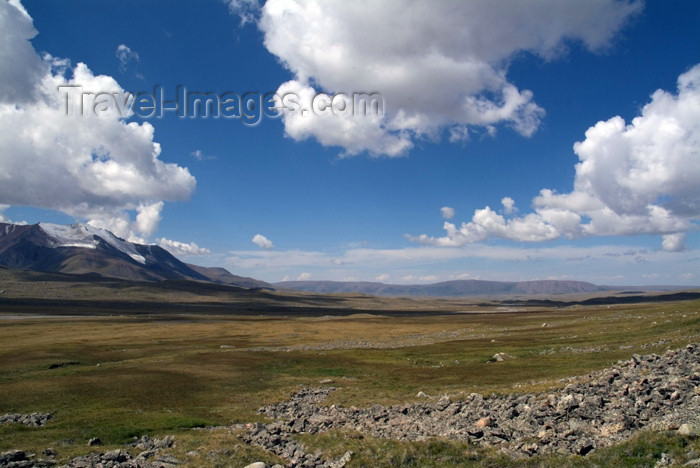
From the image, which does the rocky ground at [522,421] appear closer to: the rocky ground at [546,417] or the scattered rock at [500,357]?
the rocky ground at [546,417]

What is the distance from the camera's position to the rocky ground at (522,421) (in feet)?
59.7

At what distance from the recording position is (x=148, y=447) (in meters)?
24.1

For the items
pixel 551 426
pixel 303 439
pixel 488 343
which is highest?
pixel 551 426

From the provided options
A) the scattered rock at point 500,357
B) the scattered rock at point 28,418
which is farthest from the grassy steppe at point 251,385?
the scattered rock at point 500,357

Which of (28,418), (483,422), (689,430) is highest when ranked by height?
(689,430)

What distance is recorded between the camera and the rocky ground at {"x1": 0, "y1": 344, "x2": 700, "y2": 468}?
1819 cm

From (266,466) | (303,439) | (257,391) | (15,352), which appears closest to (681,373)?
(303,439)

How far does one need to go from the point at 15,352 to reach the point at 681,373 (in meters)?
85.9

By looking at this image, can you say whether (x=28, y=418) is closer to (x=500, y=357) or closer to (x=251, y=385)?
(x=251, y=385)

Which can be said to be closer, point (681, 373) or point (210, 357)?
point (681, 373)

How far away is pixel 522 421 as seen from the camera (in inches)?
849

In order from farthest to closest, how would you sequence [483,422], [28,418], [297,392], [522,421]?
[297,392]
[28,418]
[483,422]
[522,421]

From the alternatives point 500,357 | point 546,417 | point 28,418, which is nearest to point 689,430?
point 546,417

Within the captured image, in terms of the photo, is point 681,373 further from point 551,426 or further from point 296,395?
point 296,395
